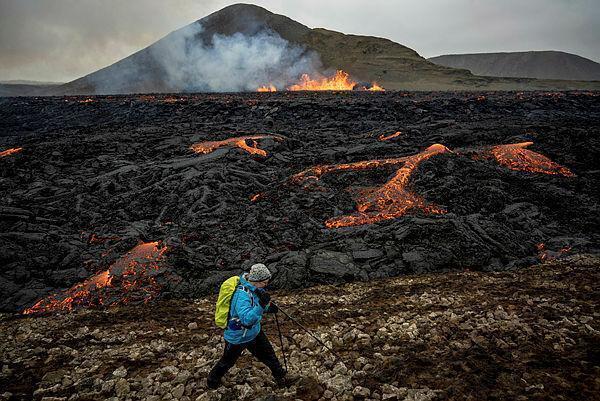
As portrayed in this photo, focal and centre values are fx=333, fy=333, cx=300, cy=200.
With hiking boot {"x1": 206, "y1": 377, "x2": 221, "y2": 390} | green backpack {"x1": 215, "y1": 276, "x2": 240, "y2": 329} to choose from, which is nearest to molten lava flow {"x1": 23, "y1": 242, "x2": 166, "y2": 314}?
hiking boot {"x1": 206, "y1": 377, "x2": 221, "y2": 390}

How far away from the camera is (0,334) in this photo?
22.0ft

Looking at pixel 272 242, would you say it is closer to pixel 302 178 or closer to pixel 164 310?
pixel 164 310

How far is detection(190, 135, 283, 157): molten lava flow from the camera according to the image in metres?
21.0

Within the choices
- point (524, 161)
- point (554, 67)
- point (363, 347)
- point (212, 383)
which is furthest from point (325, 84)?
point (554, 67)

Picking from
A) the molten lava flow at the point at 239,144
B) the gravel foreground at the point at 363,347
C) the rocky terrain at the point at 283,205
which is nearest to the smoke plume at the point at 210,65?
the molten lava flow at the point at 239,144

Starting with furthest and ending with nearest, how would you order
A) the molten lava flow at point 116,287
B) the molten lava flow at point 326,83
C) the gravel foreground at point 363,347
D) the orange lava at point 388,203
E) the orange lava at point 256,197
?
the molten lava flow at point 326,83 → the orange lava at point 256,197 → the orange lava at point 388,203 → the molten lava flow at point 116,287 → the gravel foreground at point 363,347

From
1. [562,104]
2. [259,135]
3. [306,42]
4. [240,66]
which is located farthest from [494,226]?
[306,42]

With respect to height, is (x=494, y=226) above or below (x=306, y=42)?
below

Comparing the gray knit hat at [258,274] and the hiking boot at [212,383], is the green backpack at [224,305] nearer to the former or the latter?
the gray knit hat at [258,274]

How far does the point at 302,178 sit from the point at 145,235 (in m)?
7.80

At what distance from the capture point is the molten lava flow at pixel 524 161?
16328 mm

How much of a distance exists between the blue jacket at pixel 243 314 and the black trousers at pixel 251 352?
16cm

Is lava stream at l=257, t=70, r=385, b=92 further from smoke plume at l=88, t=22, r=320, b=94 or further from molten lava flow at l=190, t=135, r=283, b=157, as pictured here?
molten lava flow at l=190, t=135, r=283, b=157

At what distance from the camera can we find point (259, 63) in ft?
312
